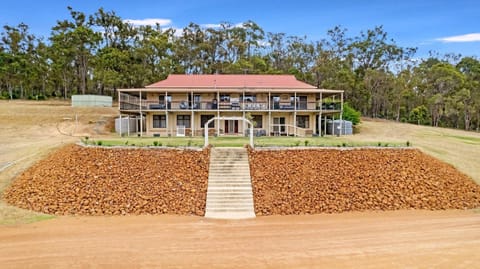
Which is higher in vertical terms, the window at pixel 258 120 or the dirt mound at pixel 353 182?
Result: the window at pixel 258 120

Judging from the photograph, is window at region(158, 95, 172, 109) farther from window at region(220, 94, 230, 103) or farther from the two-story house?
window at region(220, 94, 230, 103)

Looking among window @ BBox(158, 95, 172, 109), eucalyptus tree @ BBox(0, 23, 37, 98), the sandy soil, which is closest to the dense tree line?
eucalyptus tree @ BBox(0, 23, 37, 98)

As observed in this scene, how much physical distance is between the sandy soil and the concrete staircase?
81cm

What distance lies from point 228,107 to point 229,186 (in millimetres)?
13706

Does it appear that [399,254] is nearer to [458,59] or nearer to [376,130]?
[376,130]

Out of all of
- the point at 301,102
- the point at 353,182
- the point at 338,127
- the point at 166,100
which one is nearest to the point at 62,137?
the point at 166,100

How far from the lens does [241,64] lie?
41906mm

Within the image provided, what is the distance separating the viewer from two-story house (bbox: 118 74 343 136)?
1075 inches

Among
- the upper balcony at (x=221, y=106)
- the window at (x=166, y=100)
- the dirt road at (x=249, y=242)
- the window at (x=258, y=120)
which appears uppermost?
the window at (x=166, y=100)

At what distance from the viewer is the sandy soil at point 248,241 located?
28.1 ft

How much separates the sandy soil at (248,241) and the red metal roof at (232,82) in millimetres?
17980

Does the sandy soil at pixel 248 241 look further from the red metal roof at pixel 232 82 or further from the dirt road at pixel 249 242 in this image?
the red metal roof at pixel 232 82

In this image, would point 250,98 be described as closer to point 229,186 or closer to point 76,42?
point 229,186

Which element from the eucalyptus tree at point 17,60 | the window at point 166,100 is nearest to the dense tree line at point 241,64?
the eucalyptus tree at point 17,60
